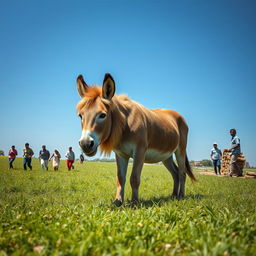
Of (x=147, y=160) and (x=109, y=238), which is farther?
(x=147, y=160)

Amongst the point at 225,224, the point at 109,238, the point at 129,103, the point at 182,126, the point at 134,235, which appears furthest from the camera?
the point at 182,126

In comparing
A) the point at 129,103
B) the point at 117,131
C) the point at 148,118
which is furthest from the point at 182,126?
the point at 117,131

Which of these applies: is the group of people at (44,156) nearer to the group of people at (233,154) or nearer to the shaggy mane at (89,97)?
the group of people at (233,154)

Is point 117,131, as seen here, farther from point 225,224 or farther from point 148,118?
point 225,224

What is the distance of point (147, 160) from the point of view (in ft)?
17.2

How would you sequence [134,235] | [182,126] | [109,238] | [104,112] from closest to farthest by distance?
[109,238], [134,235], [104,112], [182,126]

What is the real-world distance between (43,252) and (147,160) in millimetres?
3821

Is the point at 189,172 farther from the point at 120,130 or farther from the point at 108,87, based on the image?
the point at 108,87

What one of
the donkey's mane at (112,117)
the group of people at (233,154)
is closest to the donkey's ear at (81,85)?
the donkey's mane at (112,117)

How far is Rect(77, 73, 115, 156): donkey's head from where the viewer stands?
3516 mm

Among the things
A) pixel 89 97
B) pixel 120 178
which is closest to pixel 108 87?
pixel 89 97

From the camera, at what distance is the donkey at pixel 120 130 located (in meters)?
3.73

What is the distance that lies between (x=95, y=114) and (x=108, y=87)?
0.73 meters

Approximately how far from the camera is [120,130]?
424 cm
